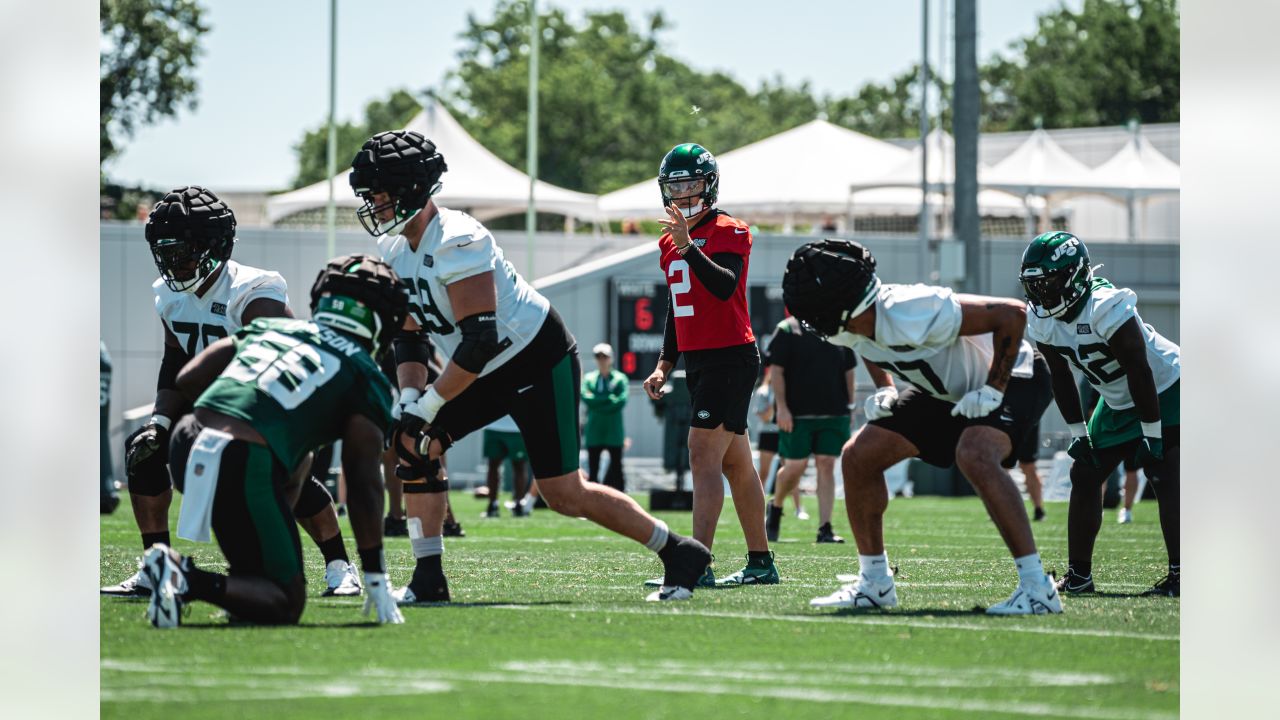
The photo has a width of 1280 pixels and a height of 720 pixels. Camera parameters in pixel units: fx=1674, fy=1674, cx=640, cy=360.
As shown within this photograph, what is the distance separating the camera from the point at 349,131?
64.4 m

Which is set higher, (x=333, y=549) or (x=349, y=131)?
(x=349, y=131)

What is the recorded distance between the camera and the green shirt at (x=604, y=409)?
16406 mm

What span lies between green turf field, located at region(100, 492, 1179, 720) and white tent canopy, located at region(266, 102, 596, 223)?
20.2 m

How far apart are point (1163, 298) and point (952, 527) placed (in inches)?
554

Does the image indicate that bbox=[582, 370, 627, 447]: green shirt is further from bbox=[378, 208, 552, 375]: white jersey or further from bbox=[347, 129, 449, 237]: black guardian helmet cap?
bbox=[347, 129, 449, 237]: black guardian helmet cap

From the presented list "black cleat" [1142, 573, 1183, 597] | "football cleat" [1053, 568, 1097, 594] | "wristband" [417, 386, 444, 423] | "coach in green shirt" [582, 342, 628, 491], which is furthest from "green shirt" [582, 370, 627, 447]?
"wristband" [417, 386, 444, 423]

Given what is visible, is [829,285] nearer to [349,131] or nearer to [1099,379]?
[1099,379]

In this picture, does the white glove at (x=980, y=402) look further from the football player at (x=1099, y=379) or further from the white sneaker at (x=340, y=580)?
the white sneaker at (x=340, y=580)

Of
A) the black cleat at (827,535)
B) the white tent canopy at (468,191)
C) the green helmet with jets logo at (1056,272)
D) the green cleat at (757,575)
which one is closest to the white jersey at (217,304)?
the green cleat at (757,575)

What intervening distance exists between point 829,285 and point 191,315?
2.67m

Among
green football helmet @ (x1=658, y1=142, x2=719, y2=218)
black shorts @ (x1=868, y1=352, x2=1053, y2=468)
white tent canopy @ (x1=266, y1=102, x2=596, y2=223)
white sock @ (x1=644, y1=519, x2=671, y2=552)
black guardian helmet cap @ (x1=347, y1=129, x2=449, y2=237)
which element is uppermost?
white tent canopy @ (x1=266, y1=102, x2=596, y2=223)

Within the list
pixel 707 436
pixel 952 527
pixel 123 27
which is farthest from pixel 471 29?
pixel 707 436

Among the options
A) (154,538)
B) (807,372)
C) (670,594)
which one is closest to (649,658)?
(670,594)

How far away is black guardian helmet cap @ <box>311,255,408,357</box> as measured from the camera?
18.1 feet
